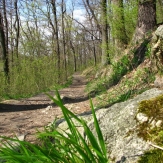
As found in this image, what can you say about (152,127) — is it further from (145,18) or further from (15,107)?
(145,18)

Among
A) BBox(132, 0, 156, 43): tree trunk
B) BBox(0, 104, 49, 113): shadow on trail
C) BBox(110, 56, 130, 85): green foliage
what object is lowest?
BBox(0, 104, 49, 113): shadow on trail

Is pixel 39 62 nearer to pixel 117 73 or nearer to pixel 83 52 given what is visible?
pixel 117 73

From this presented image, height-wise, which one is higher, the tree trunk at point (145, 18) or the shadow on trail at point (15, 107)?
the tree trunk at point (145, 18)

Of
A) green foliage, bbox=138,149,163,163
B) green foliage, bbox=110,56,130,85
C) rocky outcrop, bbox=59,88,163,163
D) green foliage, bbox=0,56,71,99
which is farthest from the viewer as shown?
green foliage, bbox=0,56,71,99

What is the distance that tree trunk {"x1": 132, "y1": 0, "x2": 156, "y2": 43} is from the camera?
7.89m

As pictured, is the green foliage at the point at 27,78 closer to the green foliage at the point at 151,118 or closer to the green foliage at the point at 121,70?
the green foliage at the point at 121,70

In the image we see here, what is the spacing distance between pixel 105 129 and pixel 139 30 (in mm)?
7274

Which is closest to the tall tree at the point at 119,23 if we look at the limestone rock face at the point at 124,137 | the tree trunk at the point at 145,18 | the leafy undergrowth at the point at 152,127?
the tree trunk at the point at 145,18

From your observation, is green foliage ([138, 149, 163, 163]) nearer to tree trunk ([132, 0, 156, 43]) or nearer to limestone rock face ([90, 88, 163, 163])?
limestone rock face ([90, 88, 163, 163])

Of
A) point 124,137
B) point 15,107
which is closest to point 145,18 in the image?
point 15,107

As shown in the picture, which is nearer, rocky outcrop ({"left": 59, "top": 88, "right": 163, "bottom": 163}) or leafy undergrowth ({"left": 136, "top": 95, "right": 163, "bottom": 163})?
leafy undergrowth ({"left": 136, "top": 95, "right": 163, "bottom": 163})

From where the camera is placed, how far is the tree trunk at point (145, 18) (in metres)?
7.89


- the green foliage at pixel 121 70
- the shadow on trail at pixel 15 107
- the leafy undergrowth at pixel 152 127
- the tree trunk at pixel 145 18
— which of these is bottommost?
the shadow on trail at pixel 15 107

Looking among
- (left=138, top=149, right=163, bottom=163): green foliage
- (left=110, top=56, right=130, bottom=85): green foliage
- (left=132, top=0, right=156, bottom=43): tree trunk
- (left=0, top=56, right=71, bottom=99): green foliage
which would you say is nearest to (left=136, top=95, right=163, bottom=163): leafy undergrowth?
(left=138, top=149, right=163, bottom=163): green foliage
